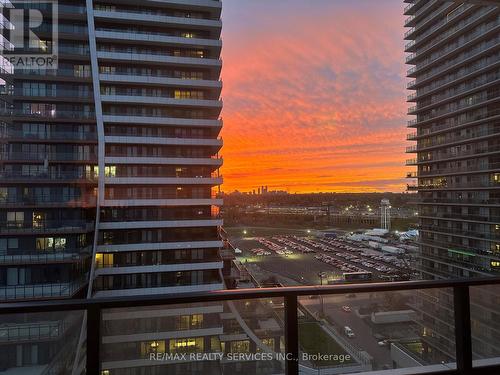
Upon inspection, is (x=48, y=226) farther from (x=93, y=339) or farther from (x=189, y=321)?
(x=189, y=321)

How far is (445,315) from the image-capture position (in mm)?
1575

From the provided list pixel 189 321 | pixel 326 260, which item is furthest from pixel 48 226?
pixel 189 321

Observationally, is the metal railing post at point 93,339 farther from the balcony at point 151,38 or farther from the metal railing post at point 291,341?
the balcony at point 151,38

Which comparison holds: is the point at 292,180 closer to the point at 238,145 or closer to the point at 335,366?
the point at 238,145

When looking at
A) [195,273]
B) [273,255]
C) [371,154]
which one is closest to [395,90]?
Result: [371,154]

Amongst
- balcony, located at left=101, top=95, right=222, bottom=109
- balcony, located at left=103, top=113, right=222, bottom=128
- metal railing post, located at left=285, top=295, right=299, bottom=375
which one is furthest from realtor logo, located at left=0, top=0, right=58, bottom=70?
metal railing post, located at left=285, top=295, right=299, bottom=375

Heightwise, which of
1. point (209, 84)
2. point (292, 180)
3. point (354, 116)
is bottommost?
point (292, 180)

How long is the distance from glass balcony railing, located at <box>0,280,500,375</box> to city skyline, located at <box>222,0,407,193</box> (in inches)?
661

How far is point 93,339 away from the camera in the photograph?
1222 millimetres

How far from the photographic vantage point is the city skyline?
19.0 m

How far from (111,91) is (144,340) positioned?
887 inches

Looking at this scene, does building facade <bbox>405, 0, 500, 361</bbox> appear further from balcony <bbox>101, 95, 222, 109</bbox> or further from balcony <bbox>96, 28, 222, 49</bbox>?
balcony <bbox>101, 95, 222, 109</bbox>

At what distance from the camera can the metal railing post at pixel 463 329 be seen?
1544mm

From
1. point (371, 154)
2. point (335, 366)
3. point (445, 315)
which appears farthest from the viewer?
point (371, 154)
